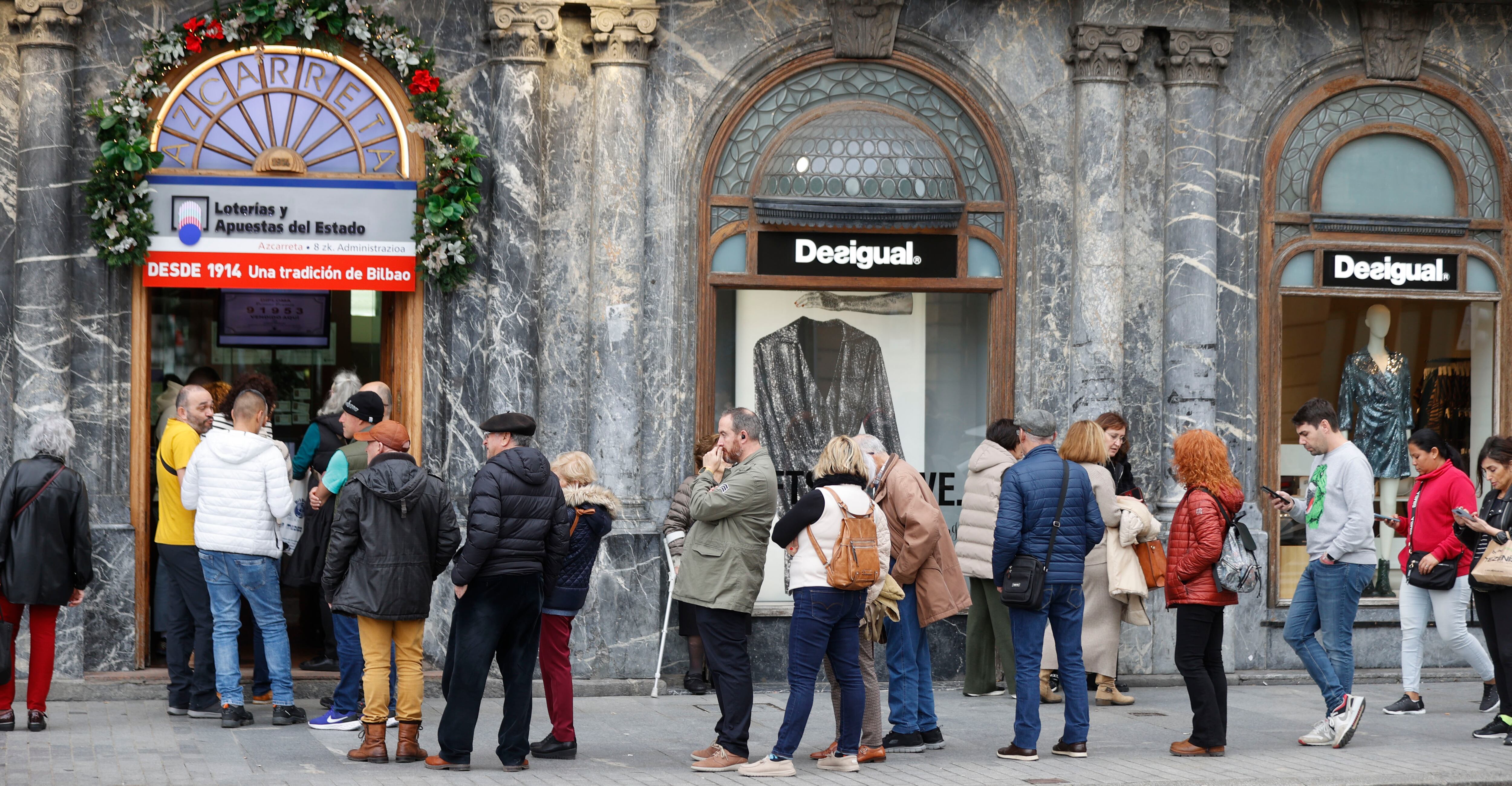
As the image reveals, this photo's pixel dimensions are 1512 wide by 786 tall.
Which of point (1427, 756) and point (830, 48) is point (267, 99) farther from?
point (1427, 756)

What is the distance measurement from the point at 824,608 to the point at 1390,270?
6.30 metres

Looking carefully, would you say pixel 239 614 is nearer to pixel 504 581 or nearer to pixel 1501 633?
pixel 504 581

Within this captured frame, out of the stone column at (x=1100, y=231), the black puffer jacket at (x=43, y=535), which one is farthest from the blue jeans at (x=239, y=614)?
the stone column at (x=1100, y=231)

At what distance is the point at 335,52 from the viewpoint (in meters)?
10.6

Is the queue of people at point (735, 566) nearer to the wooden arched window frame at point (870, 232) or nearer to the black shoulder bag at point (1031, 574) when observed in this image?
the black shoulder bag at point (1031, 574)

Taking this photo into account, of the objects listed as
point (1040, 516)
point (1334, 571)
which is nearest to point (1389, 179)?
point (1334, 571)

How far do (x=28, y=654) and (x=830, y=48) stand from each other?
6492mm

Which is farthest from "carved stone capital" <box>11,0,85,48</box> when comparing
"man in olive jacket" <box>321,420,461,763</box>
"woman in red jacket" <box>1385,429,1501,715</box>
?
"woman in red jacket" <box>1385,429,1501,715</box>

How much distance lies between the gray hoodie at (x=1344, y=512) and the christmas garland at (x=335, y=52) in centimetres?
548

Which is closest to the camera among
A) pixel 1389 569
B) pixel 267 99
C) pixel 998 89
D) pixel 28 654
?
→ pixel 28 654

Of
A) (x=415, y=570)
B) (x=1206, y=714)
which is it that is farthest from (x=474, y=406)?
(x=1206, y=714)

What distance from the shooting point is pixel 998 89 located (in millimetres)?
11344

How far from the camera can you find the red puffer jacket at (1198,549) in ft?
26.9

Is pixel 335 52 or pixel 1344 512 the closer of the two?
pixel 1344 512
